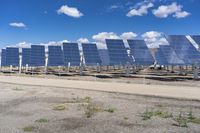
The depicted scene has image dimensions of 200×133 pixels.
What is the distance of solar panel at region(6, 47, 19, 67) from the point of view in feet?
185

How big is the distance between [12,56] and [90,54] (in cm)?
1537

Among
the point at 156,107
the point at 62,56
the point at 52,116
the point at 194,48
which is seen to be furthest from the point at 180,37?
the point at 52,116

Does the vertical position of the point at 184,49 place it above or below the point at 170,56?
above

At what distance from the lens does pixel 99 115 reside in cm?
1315

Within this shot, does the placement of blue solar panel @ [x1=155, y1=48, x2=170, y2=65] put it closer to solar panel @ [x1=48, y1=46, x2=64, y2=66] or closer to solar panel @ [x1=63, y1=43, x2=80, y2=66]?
solar panel @ [x1=63, y1=43, x2=80, y2=66]

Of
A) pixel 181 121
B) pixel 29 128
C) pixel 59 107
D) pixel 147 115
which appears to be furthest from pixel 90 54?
pixel 29 128

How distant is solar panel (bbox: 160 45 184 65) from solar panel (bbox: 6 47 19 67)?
23.7m

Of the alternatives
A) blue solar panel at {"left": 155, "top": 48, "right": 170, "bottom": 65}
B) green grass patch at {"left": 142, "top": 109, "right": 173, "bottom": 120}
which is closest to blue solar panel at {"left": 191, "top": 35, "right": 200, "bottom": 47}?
blue solar panel at {"left": 155, "top": 48, "right": 170, "bottom": 65}

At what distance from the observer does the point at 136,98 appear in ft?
61.2

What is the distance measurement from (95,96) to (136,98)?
2.35m

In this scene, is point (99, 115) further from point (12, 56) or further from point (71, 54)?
point (12, 56)

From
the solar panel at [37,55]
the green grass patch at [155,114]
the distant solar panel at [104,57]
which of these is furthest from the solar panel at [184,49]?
the green grass patch at [155,114]

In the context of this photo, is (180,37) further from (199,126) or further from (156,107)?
(199,126)

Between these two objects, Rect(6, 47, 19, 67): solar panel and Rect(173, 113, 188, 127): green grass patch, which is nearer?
Rect(173, 113, 188, 127): green grass patch
